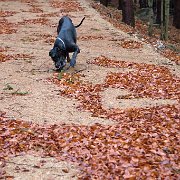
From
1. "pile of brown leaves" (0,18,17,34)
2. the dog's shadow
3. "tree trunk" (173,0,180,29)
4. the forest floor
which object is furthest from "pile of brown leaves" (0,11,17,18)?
the dog's shadow

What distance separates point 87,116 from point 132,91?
9.05 ft

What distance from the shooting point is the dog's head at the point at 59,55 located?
13.4 m

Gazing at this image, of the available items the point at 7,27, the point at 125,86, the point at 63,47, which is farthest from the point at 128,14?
the point at 125,86

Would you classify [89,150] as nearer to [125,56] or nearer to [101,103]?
[101,103]

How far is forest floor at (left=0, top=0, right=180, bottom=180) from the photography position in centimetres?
718

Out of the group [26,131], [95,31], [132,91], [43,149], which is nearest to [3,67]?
[132,91]

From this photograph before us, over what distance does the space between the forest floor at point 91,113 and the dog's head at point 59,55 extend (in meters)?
0.42

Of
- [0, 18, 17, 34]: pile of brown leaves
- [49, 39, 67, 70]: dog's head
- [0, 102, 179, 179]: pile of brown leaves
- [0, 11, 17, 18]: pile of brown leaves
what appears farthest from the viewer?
[0, 11, 17, 18]: pile of brown leaves

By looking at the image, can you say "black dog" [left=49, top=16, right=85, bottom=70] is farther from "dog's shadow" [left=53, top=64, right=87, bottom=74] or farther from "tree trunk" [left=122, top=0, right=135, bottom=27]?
"tree trunk" [left=122, top=0, right=135, bottom=27]

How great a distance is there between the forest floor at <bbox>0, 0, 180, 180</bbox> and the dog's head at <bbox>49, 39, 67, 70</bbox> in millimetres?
419

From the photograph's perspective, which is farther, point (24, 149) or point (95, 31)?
point (95, 31)

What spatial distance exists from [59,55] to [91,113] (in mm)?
4057

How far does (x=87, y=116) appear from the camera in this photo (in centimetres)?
978

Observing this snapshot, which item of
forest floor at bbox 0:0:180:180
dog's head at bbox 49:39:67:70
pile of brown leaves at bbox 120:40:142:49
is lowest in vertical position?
pile of brown leaves at bbox 120:40:142:49
